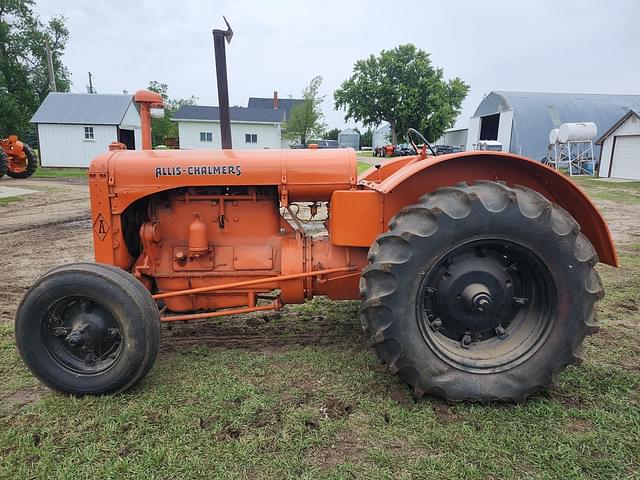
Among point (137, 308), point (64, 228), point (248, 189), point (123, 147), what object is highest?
point (123, 147)

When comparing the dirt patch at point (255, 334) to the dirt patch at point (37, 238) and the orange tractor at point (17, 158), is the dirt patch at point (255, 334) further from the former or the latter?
the orange tractor at point (17, 158)

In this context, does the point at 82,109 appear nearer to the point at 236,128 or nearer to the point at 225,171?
the point at 236,128

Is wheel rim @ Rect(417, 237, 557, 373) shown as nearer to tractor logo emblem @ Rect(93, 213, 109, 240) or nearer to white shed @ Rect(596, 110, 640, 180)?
tractor logo emblem @ Rect(93, 213, 109, 240)

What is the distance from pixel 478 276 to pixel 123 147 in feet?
8.75

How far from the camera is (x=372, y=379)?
9.51ft

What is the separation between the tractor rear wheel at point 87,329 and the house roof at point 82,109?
81.5ft

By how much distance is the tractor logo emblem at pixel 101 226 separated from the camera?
10.3ft

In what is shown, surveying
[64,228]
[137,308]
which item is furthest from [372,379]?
[64,228]

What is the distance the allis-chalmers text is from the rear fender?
97 centimetres

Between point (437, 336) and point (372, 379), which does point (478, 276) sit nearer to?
Answer: point (437, 336)

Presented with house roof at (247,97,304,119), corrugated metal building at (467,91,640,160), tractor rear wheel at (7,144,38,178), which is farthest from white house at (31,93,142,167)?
house roof at (247,97,304,119)

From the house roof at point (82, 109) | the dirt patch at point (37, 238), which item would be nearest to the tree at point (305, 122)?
the house roof at point (82, 109)

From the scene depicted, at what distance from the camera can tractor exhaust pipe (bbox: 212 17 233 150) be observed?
3.07m

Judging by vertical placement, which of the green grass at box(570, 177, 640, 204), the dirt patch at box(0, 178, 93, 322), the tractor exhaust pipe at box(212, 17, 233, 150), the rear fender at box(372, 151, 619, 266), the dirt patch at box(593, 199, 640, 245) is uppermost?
the tractor exhaust pipe at box(212, 17, 233, 150)
